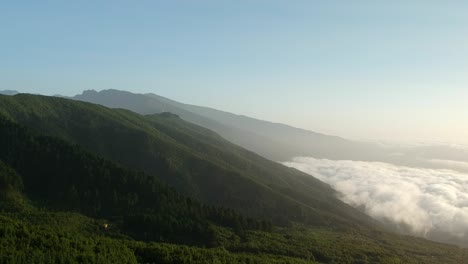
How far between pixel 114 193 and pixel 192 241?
4127 cm

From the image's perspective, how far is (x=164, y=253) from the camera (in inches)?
3211

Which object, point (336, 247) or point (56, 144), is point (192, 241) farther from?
point (56, 144)

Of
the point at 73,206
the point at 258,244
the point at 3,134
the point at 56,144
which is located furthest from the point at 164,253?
the point at 3,134

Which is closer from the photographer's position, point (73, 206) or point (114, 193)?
point (73, 206)

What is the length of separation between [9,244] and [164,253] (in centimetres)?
2649

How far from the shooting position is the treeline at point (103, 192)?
133m

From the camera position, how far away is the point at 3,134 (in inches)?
6875

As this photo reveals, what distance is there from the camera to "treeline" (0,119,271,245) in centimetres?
13325

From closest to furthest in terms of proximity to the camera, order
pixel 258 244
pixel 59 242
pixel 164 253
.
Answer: pixel 59 242 → pixel 164 253 → pixel 258 244

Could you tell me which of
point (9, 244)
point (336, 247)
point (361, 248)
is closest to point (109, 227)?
point (9, 244)

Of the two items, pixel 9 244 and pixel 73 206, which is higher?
pixel 9 244

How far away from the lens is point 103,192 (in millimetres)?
156375

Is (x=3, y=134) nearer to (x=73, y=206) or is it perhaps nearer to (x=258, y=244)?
(x=73, y=206)

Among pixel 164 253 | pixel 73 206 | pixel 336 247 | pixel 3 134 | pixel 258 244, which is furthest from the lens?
pixel 3 134
